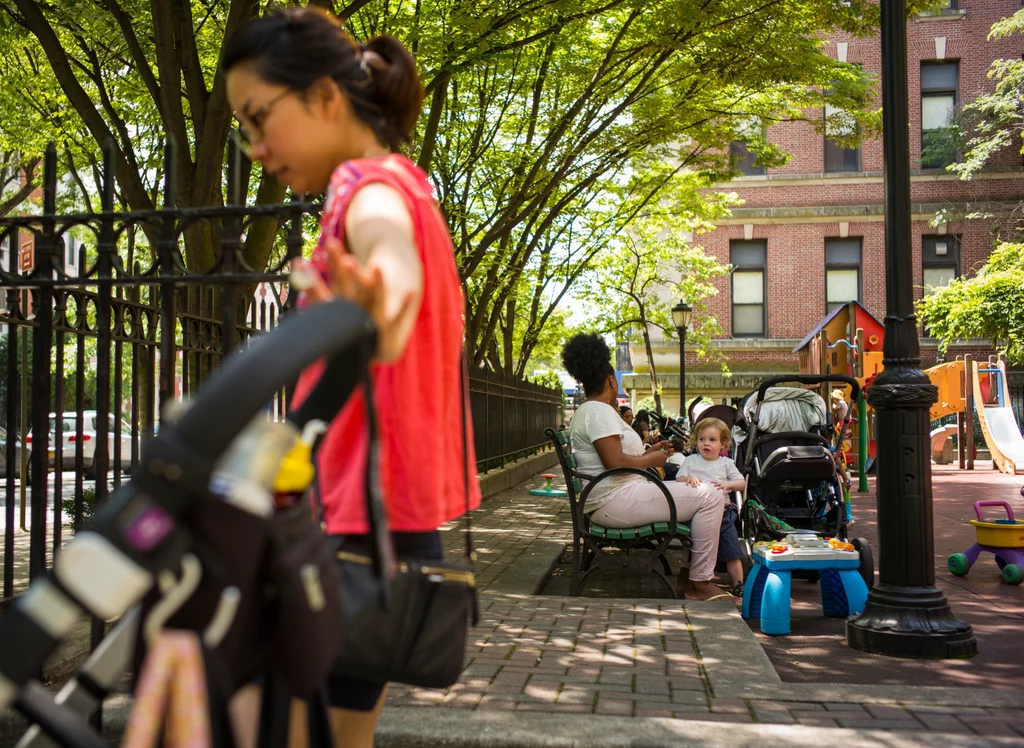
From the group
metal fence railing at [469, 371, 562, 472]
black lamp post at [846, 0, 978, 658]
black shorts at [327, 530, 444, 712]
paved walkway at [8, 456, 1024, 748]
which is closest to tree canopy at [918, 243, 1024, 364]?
metal fence railing at [469, 371, 562, 472]

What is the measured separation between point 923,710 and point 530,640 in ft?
6.51

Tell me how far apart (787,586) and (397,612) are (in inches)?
182

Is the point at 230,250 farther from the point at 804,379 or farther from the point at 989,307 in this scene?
the point at 989,307

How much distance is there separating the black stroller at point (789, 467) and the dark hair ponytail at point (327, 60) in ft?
17.5

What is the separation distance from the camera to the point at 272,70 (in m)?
1.81

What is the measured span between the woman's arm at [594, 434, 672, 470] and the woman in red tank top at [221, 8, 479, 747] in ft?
16.2

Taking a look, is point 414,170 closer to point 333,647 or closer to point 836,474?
point 333,647

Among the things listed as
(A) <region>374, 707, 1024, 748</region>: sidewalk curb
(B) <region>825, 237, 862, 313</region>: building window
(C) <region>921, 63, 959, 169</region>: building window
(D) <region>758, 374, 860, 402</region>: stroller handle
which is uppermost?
(C) <region>921, 63, 959, 169</region>: building window

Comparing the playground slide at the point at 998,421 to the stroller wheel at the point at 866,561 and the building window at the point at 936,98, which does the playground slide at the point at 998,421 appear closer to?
the building window at the point at 936,98

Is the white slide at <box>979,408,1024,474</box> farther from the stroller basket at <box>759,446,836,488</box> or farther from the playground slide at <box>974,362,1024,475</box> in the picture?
the stroller basket at <box>759,446,836,488</box>

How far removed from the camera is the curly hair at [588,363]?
7367 mm

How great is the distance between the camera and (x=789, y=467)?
7195 millimetres

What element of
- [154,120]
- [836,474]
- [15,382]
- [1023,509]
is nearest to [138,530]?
[15,382]

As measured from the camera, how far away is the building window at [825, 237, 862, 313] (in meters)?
31.3
